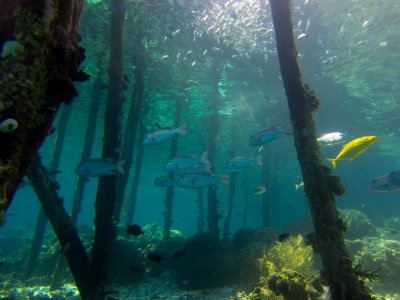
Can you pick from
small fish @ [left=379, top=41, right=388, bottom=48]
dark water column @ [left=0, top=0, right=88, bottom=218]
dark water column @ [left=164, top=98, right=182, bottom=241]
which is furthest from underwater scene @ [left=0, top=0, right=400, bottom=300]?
small fish @ [left=379, top=41, right=388, bottom=48]

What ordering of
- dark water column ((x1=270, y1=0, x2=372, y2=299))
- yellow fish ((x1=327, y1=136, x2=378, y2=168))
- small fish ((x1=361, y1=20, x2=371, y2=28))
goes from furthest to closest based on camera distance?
small fish ((x1=361, y1=20, x2=371, y2=28)) → yellow fish ((x1=327, y1=136, x2=378, y2=168)) → dark water column ((x1=270, y1=0, x2=372, y2=299))

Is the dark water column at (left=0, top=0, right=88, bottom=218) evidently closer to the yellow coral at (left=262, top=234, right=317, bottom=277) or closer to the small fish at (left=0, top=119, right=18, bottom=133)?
the small fish at (left=0, top=119, right=18, bottom=133)

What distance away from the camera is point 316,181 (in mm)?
3230

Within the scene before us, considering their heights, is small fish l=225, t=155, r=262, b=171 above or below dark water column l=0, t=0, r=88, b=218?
above

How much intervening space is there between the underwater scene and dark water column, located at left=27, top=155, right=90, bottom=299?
1.1 inches

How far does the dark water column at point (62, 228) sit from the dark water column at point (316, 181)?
15.2 ft

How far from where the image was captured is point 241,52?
1359 cm

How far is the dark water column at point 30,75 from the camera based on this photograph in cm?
124

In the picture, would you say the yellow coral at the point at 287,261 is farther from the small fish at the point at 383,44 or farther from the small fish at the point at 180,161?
the small fish at the point at 383,44

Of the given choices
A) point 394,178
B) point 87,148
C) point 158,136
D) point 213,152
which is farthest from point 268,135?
point 87,148

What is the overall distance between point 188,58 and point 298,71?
11.3 m

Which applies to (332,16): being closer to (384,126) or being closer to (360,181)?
(384,126)

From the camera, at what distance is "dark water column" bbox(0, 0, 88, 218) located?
124 cm

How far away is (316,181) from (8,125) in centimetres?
361
